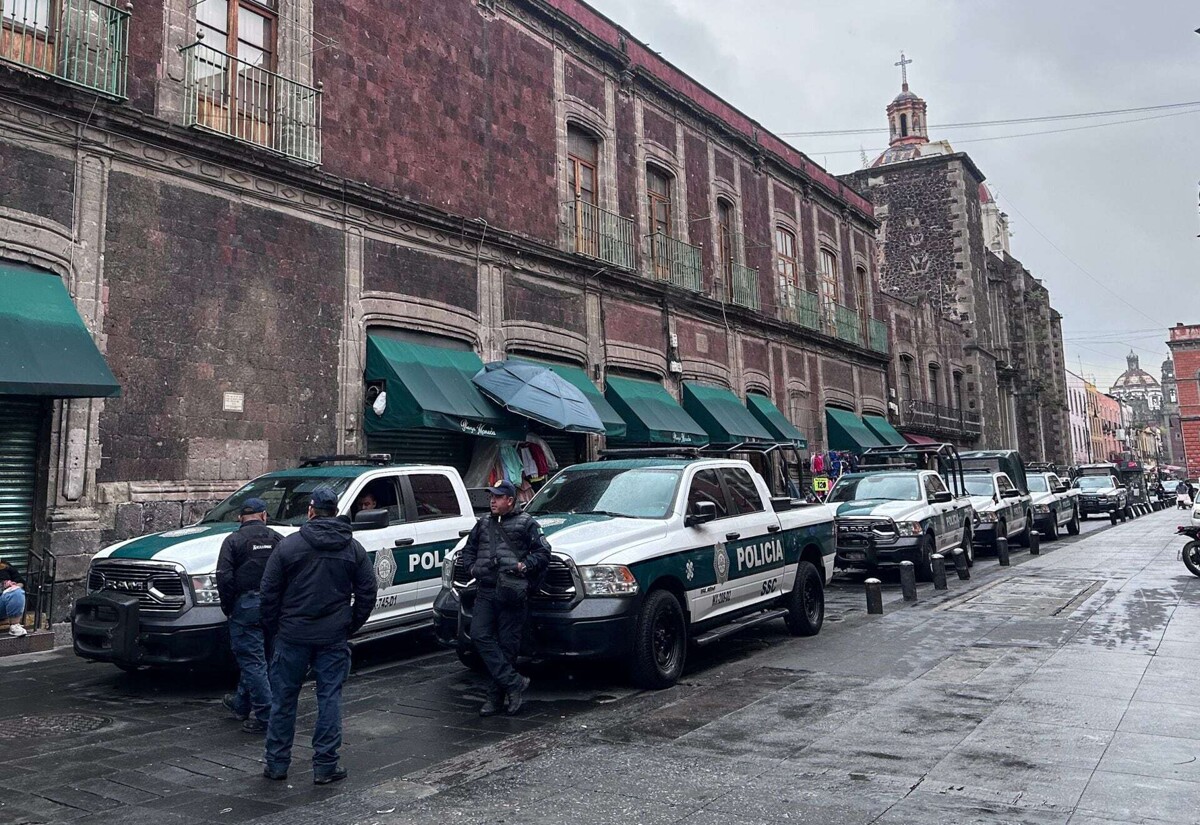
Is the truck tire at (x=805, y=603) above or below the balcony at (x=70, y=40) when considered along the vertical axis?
below

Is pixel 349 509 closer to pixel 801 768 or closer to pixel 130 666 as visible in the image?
pixel 130 666

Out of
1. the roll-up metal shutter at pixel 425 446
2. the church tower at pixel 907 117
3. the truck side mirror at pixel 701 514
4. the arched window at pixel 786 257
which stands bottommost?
the truck side mirror at pixel 701 514

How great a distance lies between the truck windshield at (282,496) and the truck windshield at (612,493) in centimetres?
205

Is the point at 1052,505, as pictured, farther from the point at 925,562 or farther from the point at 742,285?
the point at 925,562

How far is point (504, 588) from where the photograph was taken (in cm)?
668

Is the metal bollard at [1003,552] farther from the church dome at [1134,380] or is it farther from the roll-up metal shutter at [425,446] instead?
the church dome at [1134,380]

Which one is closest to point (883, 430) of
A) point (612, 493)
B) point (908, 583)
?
point (908, 583)

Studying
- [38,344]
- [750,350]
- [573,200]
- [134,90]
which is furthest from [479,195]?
[750,350]

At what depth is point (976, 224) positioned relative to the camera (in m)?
46.9

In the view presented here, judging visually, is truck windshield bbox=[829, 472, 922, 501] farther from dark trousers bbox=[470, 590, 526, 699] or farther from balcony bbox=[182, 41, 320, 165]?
balcony bbox=[182, 41, 320, 165]

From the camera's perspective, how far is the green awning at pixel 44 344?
9680mm

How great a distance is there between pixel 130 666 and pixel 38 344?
4.36 metres

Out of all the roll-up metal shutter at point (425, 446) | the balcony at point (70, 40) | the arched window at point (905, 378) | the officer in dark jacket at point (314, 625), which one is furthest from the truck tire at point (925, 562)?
the arched window at point (905, 378)

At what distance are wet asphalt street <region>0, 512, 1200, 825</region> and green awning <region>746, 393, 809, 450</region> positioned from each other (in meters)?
15.3
